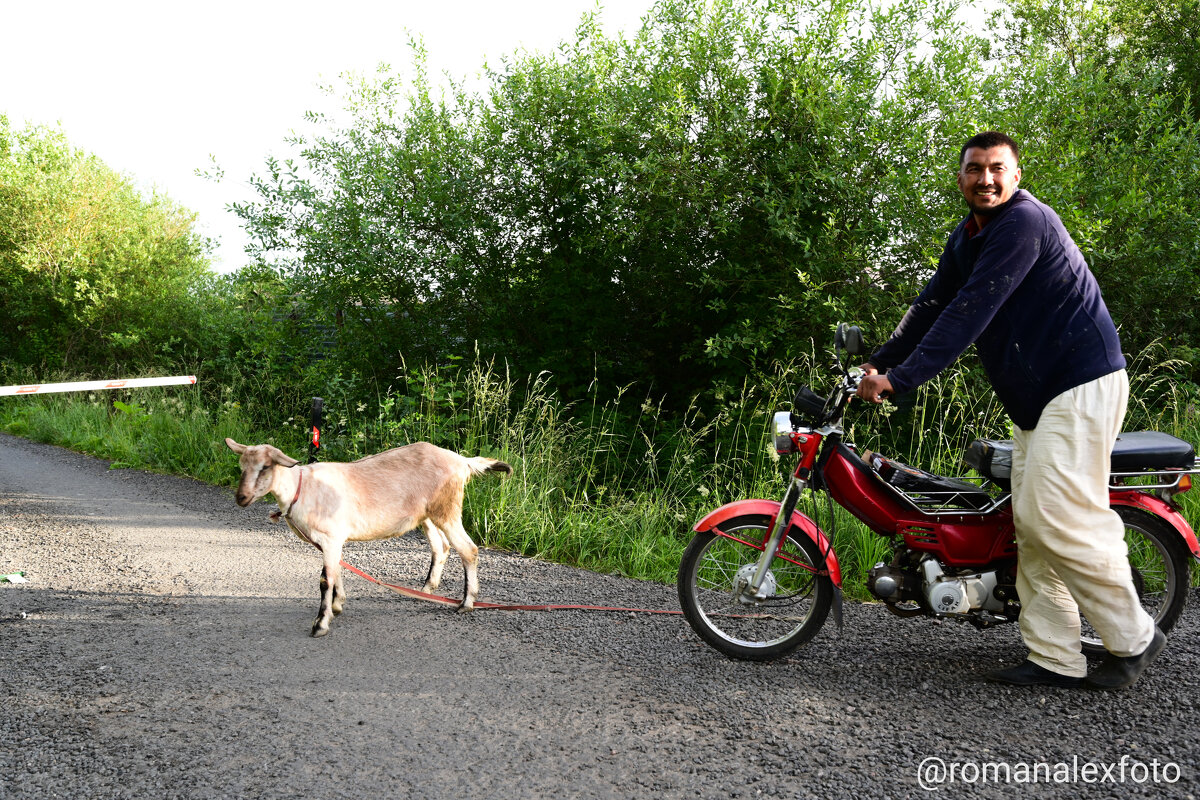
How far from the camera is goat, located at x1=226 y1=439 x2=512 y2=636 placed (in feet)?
14.9

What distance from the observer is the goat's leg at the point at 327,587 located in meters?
4.60

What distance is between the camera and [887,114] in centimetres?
887

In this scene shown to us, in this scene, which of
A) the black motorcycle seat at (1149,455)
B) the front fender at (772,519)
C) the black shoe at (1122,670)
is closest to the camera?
the black shoe at (1122,670)

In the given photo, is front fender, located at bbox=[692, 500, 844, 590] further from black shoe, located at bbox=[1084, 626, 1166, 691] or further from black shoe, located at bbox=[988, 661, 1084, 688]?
black shoe, located at bbox=[1084, 626, 1166, 691]

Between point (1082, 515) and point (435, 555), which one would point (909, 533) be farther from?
point (435, 555)

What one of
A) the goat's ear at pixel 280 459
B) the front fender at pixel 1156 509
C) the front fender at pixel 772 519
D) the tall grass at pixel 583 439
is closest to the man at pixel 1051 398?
the front fender at pixel 1156 509

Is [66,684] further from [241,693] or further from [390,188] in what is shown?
[390,188]

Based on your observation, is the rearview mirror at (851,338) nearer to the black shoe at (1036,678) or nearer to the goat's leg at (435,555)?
the black shoe at (1036,678)

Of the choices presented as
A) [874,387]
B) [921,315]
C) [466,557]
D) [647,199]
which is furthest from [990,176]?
[647,199]

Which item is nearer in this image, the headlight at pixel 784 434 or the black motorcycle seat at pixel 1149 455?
the black motorcycle seat at pixel 1149 455

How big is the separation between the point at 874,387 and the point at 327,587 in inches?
116

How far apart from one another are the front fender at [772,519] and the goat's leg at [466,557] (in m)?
1.48

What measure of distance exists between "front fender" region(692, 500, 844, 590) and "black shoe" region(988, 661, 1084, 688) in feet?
2.69

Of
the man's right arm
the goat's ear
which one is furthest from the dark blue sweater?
the goat's ear
